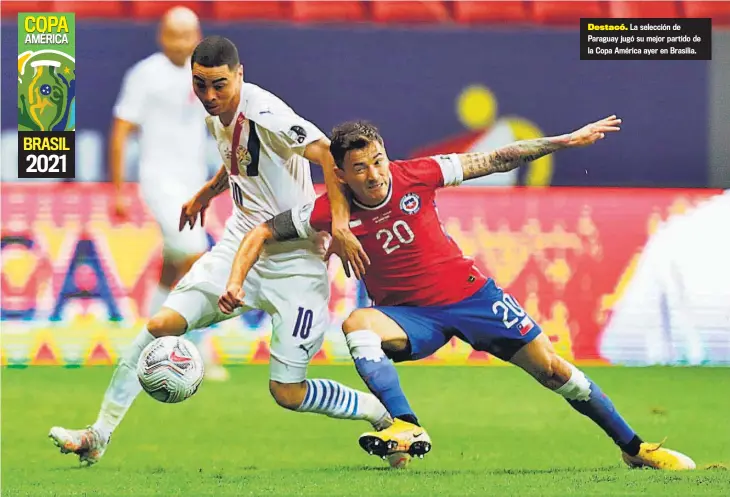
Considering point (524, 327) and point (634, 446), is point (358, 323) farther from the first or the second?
point (634, 446)

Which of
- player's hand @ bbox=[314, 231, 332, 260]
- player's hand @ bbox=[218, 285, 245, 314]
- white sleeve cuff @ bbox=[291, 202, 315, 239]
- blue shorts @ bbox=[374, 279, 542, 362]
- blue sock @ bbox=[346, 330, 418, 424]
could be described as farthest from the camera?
player's hand @ bbox=[314, 231, 332, 260]

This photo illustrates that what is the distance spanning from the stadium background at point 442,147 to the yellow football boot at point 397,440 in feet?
13.5

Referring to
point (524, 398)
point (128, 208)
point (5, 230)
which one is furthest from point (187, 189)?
point (524, 398)

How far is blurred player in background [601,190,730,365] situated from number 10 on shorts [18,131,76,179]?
406 centimetres

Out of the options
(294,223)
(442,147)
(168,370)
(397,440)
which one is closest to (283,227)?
(294,223)

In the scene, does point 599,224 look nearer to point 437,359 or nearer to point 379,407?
point 437,359

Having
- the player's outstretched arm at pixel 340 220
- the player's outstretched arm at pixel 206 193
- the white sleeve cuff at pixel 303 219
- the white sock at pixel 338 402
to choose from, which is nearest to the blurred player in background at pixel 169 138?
the player's outstretched arm at pixel 206 193

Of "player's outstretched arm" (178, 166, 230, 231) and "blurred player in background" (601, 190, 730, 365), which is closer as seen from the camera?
"player's outstretched arm" (178, 166, 230, 231)

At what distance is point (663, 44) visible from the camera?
8789 millimetres

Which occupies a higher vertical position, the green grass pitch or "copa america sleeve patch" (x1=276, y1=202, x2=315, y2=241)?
"copa america sleeve patch" (x1=276, y1=202, x2=315, y2=241)

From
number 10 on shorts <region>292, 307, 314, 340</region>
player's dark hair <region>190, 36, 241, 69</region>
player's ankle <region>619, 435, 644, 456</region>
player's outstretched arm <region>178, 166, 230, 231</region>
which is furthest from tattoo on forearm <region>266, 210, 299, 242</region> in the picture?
player's ankle <region>619, 435, 644, 456</region>

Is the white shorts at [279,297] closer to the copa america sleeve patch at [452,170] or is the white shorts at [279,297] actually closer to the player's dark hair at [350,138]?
the player's dark hair at [350,138]

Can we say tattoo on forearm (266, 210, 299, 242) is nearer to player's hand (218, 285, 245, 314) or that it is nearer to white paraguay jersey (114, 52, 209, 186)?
player's hand (218, 285, 245, 314)

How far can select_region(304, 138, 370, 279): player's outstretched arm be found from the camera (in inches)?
204
